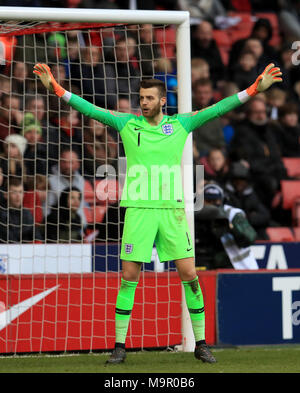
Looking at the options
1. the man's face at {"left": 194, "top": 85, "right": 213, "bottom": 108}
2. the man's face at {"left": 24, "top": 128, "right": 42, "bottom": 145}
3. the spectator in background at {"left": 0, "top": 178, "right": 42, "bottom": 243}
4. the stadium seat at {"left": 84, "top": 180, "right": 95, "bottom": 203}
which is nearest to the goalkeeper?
the spectator in background at {"left": 0, "top": 178, "right": 42, "bottom": 243}

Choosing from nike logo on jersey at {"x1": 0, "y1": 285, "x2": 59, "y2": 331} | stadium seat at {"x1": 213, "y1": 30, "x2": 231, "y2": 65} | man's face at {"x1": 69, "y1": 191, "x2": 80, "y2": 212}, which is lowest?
nike logo on jersey at {"x1": 0, "y1": 285, "x2": 59, "y2": 331}

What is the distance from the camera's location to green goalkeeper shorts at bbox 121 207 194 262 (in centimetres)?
607

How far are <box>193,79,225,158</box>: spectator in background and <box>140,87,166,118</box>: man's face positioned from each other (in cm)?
444

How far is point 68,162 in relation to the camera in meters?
8.68

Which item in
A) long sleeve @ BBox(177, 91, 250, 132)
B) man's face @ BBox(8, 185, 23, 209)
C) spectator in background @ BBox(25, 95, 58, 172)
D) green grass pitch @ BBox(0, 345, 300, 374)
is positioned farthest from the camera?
spectator in background @ BBox(25, 95, 58, 172)

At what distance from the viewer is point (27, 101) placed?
30.9 ft

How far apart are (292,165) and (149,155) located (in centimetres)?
590

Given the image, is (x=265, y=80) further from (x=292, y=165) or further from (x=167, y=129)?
(x=292, y=165)

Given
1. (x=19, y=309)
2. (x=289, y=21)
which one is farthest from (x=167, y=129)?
(x=289, y=21)

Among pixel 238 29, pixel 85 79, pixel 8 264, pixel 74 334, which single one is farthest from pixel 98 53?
pixel 238 29

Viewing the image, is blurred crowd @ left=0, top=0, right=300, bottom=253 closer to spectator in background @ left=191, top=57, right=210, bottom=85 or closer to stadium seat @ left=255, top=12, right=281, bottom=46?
spectator in background @ left=191, top=57, right=210, bottom=85

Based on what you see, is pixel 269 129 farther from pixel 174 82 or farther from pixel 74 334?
pixel 74 334

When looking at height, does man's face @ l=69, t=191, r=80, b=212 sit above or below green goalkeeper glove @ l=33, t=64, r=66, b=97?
below

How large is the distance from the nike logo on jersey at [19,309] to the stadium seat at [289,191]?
15.2 ft
